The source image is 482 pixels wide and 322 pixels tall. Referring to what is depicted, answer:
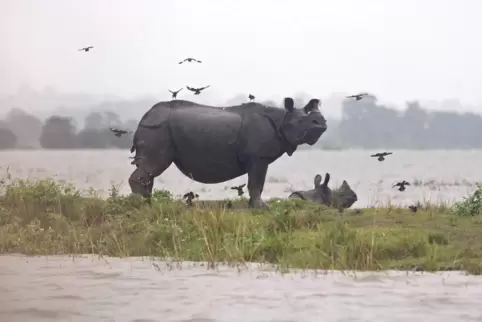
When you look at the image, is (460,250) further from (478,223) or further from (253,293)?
(253,293)

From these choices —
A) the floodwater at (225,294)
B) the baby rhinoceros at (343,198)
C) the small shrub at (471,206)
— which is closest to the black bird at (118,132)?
the floodwater at (225,294)

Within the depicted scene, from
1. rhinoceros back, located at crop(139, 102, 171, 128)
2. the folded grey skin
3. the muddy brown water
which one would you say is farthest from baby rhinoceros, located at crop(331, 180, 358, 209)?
rhinoceros back, located at crop(139, 102, 171, 128)

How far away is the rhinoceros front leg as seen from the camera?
4297 mm

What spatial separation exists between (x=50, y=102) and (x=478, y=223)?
6.56 ft

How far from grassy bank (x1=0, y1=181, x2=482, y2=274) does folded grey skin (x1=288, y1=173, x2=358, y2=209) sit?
34 cm

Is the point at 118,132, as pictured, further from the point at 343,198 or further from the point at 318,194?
the point at 343,198

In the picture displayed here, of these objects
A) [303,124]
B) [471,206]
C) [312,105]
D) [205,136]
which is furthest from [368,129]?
[205,136]

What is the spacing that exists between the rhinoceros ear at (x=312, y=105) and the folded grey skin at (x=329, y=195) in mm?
425

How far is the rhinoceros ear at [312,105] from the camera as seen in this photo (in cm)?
411

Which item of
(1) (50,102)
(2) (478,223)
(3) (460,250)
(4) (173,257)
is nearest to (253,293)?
(4) (173,257)

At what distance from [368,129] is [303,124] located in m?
0.78

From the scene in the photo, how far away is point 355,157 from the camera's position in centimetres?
376

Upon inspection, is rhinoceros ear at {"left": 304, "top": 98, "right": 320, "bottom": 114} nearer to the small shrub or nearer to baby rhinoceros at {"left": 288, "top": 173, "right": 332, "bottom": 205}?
baby rhinoceros at {"left": 288, "top": 173, "right": 332, "bottom": 205}

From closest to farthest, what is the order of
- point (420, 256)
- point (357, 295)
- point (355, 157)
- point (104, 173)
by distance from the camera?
point (357, 295) < point (420, 256) < point (355, 157) < point (104, 173)
